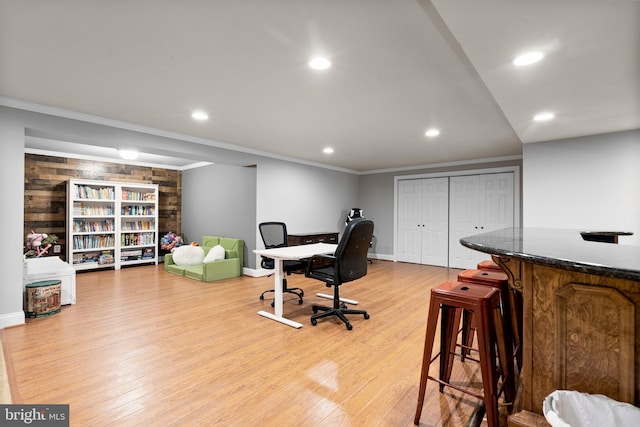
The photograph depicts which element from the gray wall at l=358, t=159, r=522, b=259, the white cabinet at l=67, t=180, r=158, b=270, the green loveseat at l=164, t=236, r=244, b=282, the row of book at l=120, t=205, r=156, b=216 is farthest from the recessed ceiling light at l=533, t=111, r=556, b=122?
the row of book at l=120, t=205, r=156, b=216

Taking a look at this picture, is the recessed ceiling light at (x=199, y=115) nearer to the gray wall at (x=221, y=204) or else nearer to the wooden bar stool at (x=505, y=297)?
the gray wall at (x=221, y=204)

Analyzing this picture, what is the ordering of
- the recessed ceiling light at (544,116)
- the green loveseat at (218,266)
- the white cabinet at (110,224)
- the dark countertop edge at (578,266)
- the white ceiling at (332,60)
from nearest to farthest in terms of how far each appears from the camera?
1. the dark countertop edge at (578,266)
2. the white ceiling at (332,60)
3. the recessed ceiling light at (544,116)
4. the green loveseat at (218,266)
5. the white cabinet at (110,224)

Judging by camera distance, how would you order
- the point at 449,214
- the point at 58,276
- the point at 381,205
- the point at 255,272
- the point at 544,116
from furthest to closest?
1. the point at 381,205
2. the point at 449,214
3. the point at 255,272
4. the point at 58,276
5. the point at 544,116

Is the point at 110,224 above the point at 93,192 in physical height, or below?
below

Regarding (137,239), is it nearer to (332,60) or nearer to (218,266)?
(218,266)

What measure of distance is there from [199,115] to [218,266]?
2651 millimetres

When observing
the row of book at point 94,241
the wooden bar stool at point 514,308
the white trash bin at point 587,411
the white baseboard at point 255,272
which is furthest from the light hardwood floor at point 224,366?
the row of book at point 94,241

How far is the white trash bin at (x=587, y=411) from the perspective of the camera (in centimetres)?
90

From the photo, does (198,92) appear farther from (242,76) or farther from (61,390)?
(61,390)

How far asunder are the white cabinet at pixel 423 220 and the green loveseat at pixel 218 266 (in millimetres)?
3886

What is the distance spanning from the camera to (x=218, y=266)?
5039 millimetres

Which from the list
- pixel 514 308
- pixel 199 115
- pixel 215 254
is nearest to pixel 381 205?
pixel 215 254

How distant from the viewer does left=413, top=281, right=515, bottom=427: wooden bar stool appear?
1.43m

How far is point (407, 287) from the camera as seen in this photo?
182 inches
